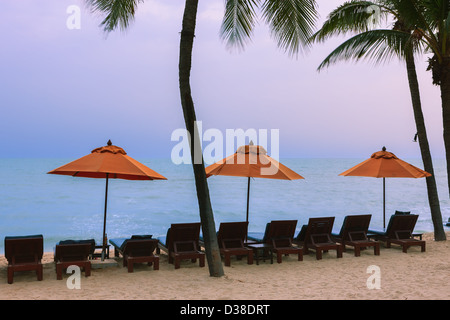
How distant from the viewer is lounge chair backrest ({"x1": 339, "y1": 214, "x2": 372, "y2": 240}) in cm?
930

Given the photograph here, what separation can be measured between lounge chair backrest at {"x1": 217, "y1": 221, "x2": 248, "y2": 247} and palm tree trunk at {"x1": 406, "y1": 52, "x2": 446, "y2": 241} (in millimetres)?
5802

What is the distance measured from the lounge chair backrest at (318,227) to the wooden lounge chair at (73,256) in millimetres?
4386

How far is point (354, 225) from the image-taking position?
9414 mm

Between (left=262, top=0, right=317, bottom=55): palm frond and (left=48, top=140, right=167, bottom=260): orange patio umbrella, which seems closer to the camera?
(left=48, top=140, right=167, bottom=260): orange patio umbrella

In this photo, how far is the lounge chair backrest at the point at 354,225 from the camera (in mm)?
9302

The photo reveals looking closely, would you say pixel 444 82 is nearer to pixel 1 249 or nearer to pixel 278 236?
pixel 278 236

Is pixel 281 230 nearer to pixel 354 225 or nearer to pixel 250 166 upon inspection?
pixel 250 166

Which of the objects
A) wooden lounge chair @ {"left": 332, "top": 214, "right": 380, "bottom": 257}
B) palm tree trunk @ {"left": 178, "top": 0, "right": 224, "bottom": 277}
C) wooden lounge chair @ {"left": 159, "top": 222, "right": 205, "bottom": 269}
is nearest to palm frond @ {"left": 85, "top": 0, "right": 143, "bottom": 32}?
palm tree trunk @ {"left": 178, "top": 0, "right": 224, "bottom": 277}

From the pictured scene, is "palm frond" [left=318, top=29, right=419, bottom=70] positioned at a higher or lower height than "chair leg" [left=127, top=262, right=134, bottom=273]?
higher

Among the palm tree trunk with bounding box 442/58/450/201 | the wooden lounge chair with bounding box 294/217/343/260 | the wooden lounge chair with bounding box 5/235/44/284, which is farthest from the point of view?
the palm tree trunk with bounding box 442/58/450/201

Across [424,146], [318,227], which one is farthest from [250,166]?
[424,146]

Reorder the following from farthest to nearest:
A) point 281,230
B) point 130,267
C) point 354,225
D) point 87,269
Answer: point 354,225, point 281,230, point 130,267, point 87,269

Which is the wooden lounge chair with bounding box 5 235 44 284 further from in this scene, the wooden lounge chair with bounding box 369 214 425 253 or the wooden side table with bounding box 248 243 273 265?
the wooden lounge chair with bounding box 369 214 425 253

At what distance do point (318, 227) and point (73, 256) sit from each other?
4861 millimetres
